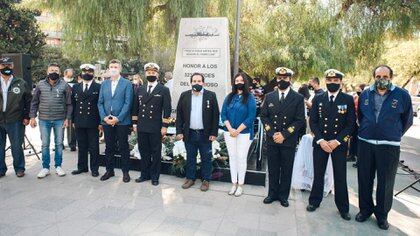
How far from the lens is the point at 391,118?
167 inches

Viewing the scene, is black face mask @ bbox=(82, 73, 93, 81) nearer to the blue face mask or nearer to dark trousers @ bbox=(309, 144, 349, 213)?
dark trousers @ bbox=(309, 144, 349, 213)

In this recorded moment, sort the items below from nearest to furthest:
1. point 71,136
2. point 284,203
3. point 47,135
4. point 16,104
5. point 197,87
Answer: point 284,203, point 197,87, point 16,104, point 47,135, point 71,136

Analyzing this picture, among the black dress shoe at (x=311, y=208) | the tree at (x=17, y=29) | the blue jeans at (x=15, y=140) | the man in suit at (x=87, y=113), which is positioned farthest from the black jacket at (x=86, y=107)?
the tree at (x=17, y=29)

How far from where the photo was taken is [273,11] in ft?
46.1

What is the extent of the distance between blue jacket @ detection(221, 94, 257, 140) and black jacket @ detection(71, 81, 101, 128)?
7.61 ft

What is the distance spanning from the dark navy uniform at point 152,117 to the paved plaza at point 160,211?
1.65 ft

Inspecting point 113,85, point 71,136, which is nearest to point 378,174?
point 113,85

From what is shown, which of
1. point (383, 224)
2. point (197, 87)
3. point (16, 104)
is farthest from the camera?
point (16, 104)

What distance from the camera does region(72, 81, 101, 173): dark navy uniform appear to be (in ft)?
19.5

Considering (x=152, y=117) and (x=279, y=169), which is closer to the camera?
(x=279, y=169)

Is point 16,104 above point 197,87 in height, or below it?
below

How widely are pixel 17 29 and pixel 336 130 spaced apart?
18786mm

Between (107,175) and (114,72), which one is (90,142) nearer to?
(107,175)

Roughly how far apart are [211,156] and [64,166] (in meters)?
3.10
